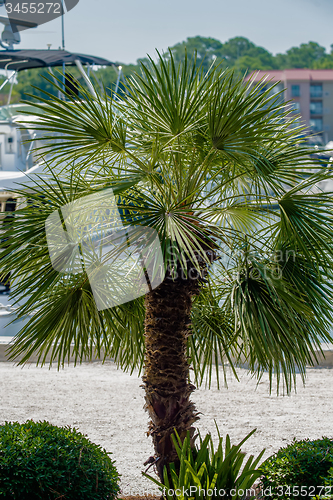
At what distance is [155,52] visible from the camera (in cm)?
310

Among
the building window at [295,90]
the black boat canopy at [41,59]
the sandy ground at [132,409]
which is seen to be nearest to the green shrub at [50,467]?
the sandy ground at [132,409]

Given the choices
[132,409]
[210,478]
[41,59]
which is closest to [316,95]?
[41,59]

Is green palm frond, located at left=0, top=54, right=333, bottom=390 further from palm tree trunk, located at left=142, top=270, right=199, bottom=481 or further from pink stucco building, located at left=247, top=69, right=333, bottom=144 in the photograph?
pink stucco building, located at left=247, top=69, right=333, bottom=144

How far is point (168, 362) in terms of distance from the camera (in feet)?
10.7

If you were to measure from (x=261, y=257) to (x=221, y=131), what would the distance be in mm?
919

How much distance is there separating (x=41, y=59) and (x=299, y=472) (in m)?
11.6

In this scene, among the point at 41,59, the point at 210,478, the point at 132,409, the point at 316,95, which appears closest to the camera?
the point at 210,478

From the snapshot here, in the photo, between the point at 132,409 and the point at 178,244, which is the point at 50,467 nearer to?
the point at 178,244

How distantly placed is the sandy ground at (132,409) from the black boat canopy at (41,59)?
7833mm

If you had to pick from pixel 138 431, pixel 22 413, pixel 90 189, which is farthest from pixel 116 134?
pixel 22 413

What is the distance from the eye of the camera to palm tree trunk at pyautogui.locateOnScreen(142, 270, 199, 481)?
3.21 m

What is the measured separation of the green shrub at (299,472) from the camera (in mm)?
2863

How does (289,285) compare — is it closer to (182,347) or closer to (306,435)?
(182,347)

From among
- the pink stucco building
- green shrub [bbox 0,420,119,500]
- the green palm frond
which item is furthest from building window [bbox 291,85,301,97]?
green shrub [bbox 0,420,119,500]
